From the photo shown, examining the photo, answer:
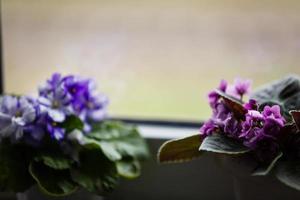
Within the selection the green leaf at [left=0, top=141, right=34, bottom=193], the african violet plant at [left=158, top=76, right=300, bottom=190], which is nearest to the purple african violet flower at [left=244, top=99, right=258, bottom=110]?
the african violet plant at [left=158, top=76, right=300, bottom=190]

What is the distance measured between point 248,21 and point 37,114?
19.4 inches

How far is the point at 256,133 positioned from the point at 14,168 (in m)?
0.44

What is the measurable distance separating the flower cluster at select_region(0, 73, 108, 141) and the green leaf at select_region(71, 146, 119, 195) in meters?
0.05

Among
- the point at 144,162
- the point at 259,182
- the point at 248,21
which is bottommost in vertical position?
the point at 144,162

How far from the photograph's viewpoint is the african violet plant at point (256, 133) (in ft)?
2.56

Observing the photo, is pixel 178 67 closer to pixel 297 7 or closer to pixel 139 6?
pixel 139 6

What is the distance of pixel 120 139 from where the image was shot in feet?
3.56

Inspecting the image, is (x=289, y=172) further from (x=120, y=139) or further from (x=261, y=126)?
(x=120, y=139)

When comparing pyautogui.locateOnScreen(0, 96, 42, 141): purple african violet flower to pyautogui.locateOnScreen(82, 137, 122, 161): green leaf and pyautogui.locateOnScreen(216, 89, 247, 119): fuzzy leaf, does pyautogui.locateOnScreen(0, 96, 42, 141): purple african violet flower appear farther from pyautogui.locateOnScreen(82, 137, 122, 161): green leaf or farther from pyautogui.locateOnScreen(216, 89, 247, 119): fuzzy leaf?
pyautogui.locateOnScreen(216, 89, 247, 119): fuzzy leaf

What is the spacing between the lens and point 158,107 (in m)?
1.24

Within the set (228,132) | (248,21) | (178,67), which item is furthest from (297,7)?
(228,132)

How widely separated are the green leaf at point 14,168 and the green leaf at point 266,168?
16.6 inches

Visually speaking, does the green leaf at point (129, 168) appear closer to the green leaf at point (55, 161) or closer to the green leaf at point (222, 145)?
the green leaf at point (55, 161)

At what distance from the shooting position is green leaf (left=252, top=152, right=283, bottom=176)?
744 mm
